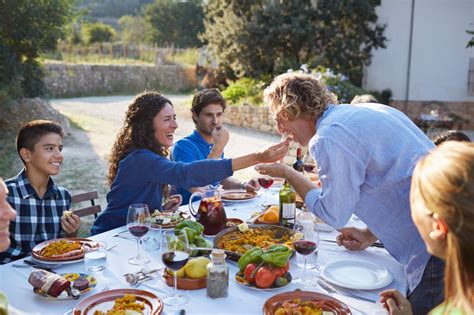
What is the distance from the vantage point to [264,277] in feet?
6.88

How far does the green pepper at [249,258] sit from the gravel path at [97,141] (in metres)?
3.79

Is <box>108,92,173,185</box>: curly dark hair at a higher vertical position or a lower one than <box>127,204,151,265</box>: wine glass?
higher

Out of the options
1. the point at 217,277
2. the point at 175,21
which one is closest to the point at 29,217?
the point at 217,277

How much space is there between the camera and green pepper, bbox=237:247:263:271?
2.17 metres

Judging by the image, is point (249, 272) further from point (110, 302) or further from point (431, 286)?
point (431, 286)

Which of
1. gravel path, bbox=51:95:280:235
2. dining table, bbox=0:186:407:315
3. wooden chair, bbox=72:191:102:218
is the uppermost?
dining table, bbox=0:186:407:315

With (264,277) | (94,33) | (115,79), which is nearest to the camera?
(264,277)

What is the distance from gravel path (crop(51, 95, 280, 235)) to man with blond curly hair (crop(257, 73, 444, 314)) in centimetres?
409

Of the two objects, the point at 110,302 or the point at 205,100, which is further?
the point at 205,100

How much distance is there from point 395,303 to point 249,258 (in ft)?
2.13

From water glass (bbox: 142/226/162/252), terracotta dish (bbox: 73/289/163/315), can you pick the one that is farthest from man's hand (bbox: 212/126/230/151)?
terracotta dish (bbox: 73/289/163/315)

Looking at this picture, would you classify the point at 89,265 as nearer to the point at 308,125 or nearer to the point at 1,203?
the point at 1,203

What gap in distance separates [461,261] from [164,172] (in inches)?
81.1

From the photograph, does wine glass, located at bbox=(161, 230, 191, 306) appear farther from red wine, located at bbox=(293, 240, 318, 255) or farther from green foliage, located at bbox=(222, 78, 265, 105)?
green foliage, located at bbox=(222, 78, 265, 105)
